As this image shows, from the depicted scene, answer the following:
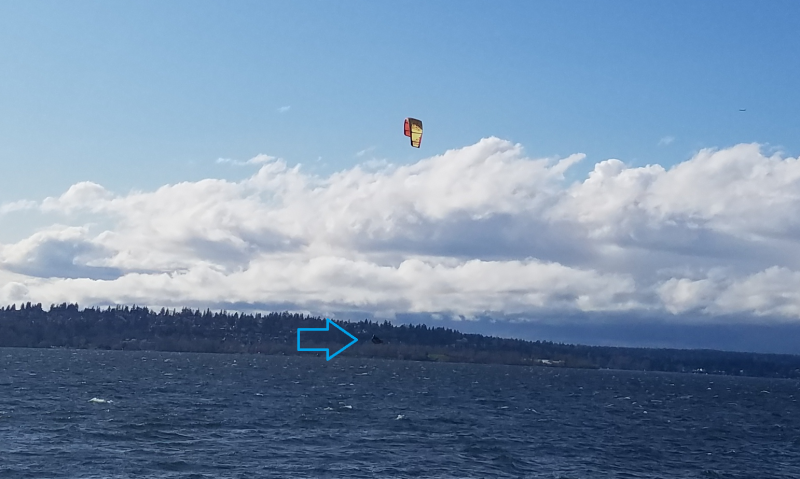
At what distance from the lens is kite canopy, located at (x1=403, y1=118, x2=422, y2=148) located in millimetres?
77825

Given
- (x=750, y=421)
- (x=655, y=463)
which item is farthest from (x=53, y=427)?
(x=750, y=421)

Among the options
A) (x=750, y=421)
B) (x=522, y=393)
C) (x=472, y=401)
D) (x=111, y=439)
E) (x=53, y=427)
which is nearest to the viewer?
(x=111, y=439)

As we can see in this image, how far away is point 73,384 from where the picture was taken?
514ft

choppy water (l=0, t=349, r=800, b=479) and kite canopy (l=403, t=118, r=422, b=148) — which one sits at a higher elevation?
kite canopy (l=403, t=118, r=422, b=148)

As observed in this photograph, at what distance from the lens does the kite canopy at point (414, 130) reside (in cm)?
7782

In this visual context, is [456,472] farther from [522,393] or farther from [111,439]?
[522,393]

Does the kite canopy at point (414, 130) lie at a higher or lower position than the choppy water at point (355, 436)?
higher

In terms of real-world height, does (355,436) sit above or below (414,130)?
below

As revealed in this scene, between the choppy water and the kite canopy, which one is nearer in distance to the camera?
the choppy water

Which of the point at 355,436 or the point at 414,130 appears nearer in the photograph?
the point at 414,130

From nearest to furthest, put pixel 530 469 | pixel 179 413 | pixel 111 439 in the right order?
pixel 530 469
pixel 111 439
pixel 179 413

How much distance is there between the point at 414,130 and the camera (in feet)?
260

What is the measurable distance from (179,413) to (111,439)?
84.2ft

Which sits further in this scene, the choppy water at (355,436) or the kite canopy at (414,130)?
the kite canopy at (414,130)
